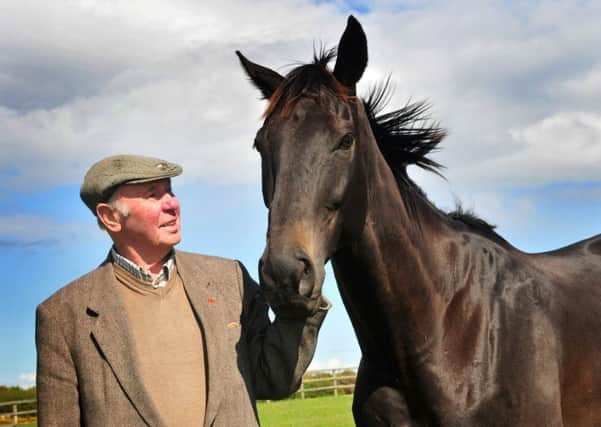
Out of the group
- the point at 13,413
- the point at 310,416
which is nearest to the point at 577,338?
the point at 310,416

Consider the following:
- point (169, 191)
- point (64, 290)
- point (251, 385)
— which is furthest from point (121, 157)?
point (251, 385)

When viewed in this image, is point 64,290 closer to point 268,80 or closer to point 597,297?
point 268,80

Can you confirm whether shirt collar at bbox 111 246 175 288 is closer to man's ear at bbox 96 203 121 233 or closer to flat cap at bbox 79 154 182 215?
man's ear at bbox 96 203 121 233

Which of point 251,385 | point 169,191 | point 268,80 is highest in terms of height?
point 268,80

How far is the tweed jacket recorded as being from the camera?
3.61 m

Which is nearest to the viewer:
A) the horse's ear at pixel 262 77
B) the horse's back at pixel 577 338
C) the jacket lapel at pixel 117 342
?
the jacket lapel at pixel 117 342

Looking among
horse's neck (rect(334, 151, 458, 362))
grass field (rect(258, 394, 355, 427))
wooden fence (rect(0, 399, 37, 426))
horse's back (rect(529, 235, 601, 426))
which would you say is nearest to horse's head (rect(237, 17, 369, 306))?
horse's neck (rect(334, 151, 458, 362))

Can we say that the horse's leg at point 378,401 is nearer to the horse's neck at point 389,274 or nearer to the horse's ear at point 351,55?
the horse's neck at point 389,274

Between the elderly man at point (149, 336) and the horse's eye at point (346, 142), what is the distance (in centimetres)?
83

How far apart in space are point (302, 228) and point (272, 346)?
650 mm

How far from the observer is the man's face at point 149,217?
3.70 metres

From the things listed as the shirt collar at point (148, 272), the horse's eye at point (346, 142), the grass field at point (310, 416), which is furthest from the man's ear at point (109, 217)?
the grass field at point (310, 416)

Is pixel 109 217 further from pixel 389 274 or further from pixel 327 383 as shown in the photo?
pixel 327 383

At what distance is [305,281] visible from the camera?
11.2 ft
